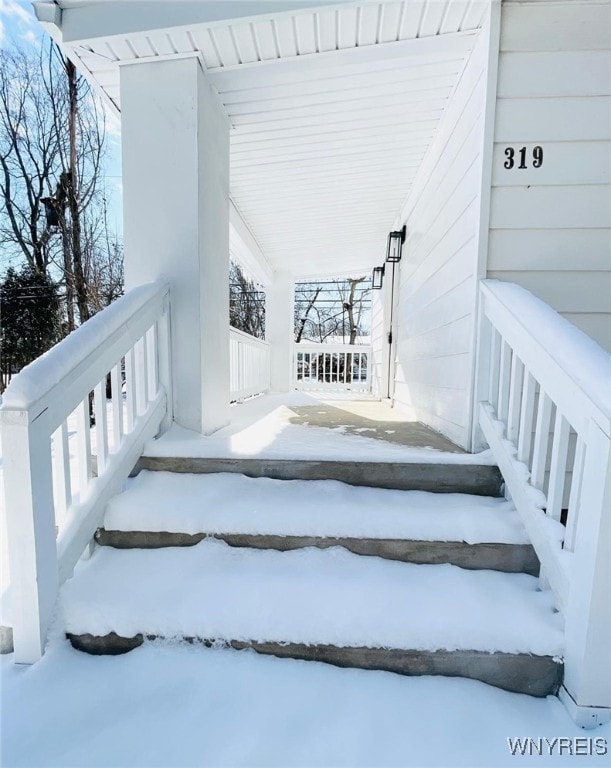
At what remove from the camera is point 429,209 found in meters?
2.85

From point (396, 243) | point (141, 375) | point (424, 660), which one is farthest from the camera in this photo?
point (396, 243)

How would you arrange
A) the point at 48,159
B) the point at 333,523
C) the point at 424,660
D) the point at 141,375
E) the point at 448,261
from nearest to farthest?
the point at 424,660, the point at 333,523, the point at 141,375, the point at 448,261, the point at 48,159

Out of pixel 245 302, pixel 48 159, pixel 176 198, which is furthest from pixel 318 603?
pixel 245 302

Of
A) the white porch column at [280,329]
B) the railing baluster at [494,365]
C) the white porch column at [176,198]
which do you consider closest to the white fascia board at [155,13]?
the white porch column at [176,198]

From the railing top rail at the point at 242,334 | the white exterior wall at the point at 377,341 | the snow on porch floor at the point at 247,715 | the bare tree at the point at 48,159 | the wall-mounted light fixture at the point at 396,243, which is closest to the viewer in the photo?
the snow on porch floor at the point at 247,715

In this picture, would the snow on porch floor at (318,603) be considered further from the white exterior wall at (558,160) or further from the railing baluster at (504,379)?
the white exterior wall at (558,160)

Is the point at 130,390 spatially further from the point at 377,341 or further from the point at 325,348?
the point at 325,348

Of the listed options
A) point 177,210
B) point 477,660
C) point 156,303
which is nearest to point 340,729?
point 477,660

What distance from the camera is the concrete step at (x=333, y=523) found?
52.8 inches

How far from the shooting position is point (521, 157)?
5.90ft

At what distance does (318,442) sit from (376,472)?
45cm

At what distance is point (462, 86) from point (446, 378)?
174 cm

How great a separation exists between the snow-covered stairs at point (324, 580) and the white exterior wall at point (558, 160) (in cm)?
118

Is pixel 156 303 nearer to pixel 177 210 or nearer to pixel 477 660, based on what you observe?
pixel 177 210
